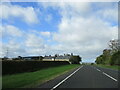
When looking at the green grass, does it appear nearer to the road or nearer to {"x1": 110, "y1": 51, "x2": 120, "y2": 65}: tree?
the road

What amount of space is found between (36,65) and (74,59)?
12656 cm

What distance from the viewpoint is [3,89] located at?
13641 mm

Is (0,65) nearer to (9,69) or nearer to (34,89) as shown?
(9,69)

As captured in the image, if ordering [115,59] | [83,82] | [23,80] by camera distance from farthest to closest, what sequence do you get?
[115,59] → [23,80] → [83,82]

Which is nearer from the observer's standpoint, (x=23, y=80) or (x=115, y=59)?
(x=23, y=80)

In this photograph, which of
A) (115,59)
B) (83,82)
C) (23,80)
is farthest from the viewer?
(115,59)

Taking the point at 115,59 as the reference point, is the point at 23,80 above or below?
below

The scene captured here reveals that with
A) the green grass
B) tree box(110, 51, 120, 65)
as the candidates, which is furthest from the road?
tree box(110, 51, 120, 65)

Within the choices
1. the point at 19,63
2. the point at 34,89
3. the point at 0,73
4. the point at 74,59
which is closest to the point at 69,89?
the point at 34,89

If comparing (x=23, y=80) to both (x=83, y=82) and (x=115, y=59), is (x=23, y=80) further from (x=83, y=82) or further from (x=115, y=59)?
(x=115, y=59)

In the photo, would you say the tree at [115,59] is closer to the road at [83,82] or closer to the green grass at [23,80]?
the road at [83,82]

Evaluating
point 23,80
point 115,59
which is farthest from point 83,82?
point 115,59

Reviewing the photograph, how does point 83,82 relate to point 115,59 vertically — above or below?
below

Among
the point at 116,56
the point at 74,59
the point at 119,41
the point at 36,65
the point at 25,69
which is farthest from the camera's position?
the point at 74,59
